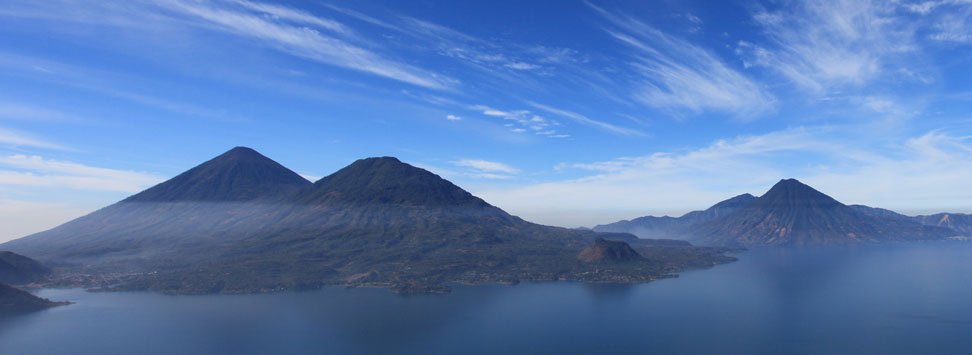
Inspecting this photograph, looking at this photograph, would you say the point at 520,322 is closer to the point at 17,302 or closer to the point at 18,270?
the point at 17,302

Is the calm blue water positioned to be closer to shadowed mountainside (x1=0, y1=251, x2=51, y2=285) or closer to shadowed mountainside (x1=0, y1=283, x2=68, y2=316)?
shadowed mountainside (x1=0, y1=283, x2=68, y2=316)

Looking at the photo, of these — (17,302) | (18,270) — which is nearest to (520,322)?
(17,302)

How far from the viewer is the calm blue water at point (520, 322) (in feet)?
299

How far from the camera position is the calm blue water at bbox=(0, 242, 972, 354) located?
9125 centimetres

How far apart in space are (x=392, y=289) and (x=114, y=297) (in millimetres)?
70436

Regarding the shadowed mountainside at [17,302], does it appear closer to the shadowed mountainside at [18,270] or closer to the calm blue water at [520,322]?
the calm blue water at [520,322]

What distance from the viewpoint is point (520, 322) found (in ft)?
361

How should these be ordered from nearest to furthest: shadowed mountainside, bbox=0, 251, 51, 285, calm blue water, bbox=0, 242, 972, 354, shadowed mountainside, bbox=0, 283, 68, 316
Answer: calm blue water, bbox=0, 242, 972, 354, shadowed mountainside, bbox=0, 283, 68, 316, shadowed mountainside, bbox=0, 251, 51, 285

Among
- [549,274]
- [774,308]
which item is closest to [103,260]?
[549,274]

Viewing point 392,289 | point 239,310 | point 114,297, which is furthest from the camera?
point 392,289

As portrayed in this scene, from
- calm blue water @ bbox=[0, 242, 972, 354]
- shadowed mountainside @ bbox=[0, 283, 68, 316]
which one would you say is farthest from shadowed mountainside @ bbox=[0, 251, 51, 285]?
shadowed mountainside @ bbox=[0, 283, 68, 316]

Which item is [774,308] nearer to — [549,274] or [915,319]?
[915,319]

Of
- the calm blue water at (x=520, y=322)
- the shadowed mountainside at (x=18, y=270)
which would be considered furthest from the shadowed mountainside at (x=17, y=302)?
the shadowed mountainside at (x=18, y=270)

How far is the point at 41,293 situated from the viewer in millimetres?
151250
